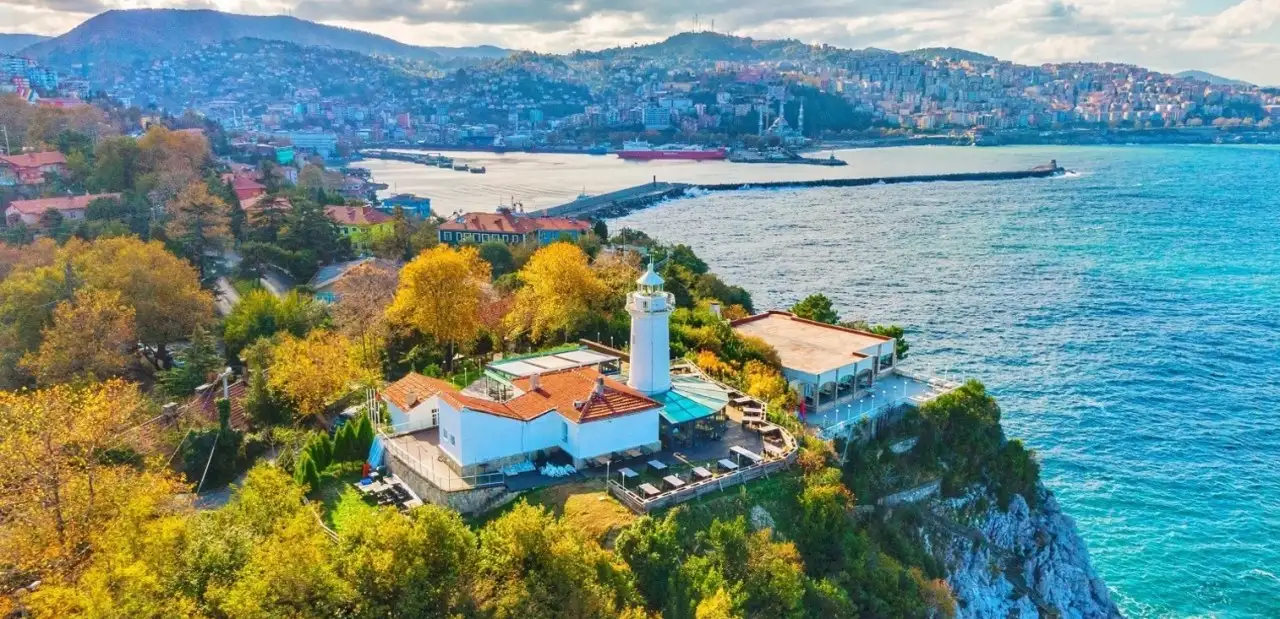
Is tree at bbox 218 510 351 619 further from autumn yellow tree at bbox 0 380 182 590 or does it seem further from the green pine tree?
the green pine tree

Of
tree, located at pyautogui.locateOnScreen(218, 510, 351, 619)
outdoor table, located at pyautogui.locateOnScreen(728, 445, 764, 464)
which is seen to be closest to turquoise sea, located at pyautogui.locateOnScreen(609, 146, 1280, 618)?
outdoor table, located at pyautogui.locateOnScreen(728, 445, 764, 464)

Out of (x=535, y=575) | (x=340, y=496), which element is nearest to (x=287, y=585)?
(x=535, y=575)

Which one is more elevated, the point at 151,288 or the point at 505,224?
the point at 151,288

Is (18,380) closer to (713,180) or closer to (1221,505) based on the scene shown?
(1221,505)

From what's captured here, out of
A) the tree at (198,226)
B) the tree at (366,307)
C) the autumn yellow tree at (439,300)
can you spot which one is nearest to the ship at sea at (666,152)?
the tree at (198,226)

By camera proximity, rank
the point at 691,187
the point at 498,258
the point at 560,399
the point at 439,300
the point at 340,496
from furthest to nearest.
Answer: the point at 691,187 → the point at 498,258 → the point at 439,300 → the point at 560,399 → the point at 340,496

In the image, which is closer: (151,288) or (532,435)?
(532,435)

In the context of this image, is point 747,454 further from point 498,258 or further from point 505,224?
point 505,224
